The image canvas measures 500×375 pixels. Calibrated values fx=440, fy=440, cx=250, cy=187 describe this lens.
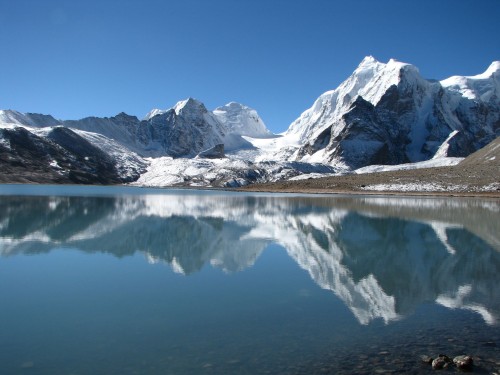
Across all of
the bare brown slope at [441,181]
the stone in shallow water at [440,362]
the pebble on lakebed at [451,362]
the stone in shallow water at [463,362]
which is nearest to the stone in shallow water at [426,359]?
the pebble on lakebed at [451,362]

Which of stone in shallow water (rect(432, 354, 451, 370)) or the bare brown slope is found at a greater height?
the bare brown slope

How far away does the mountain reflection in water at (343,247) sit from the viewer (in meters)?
16.9

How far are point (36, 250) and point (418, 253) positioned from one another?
22.1 m

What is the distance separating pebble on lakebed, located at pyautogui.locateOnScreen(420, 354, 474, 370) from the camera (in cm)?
1022

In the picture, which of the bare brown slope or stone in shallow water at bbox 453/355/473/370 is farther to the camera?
the bare brown slope

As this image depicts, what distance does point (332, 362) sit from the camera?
34.6 feet

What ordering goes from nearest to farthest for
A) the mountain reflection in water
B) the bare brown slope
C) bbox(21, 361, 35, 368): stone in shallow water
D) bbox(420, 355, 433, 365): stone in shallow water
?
bbox(21, 361, 35, 368): stone in shallow water
bbox(420, 355, 433, 365): stone in shallow water
the mountain reflection in water
the bare brown slope

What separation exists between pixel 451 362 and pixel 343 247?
17337mm

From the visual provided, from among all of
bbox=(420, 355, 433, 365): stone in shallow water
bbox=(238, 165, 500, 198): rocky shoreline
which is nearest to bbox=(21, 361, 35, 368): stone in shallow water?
bbox=(420, 355, 433, 365): stone in shallow water

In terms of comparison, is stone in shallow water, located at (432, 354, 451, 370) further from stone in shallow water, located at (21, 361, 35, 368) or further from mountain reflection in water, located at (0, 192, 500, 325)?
stone in shallow water, located at (21, 361, 35, 368)

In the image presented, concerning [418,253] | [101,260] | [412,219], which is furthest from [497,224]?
[101,260]

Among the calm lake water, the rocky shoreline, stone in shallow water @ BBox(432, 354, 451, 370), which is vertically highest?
the rocky shoreline

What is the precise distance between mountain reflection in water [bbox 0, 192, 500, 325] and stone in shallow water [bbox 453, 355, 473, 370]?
137 inches

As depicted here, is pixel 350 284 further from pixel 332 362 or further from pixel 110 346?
pixel 110 346
